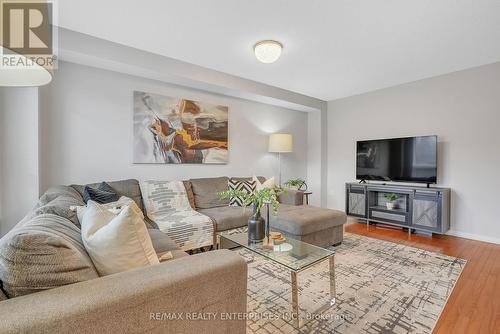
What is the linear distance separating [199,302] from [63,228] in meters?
0.72

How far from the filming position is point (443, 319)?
5.31ft

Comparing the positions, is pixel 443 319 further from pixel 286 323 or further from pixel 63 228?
pixel 63 228

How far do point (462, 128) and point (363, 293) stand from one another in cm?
295

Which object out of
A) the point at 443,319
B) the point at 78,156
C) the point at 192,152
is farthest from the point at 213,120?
the point at 443,319

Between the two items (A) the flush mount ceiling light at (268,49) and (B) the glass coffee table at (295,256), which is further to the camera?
(A) the flush mount ceiling light at (268,49)

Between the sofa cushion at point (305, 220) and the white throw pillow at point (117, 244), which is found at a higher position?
the white throw pillow at point (117, 244)

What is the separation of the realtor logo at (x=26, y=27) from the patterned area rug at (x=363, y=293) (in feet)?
5.58

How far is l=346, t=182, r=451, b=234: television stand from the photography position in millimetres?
3260

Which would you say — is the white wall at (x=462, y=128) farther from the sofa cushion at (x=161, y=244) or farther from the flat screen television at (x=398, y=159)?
the sofa cushion at (x=161, y=244)

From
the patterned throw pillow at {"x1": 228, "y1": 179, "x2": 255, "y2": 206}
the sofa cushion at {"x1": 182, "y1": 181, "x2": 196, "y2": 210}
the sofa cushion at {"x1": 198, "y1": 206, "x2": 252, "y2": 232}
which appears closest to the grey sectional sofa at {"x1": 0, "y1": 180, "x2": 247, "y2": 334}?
the sofa cushion at {"x1": 198, "y1": 206, "x2": 252, "y2": 232}

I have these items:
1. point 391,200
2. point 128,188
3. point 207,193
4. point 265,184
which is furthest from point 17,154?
point 391,200

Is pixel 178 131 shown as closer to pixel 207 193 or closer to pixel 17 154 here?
pixel 207 193

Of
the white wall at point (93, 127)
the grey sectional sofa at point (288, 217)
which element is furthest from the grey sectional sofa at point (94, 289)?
the white wall at point (93, 127)

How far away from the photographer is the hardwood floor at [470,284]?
1575 mm
